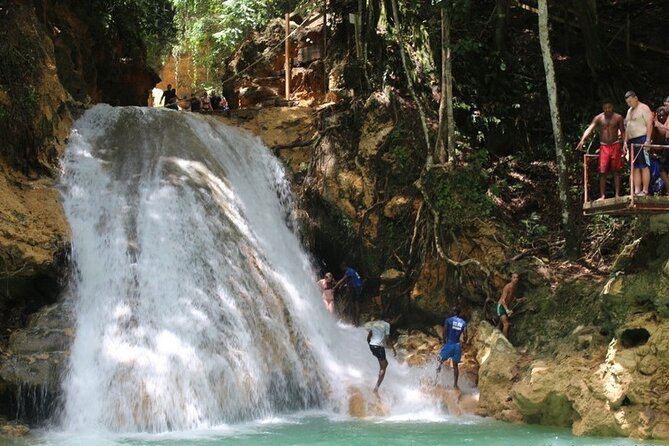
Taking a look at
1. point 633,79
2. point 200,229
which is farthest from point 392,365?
point 633,79

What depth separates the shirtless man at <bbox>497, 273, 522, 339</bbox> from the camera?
1273cm

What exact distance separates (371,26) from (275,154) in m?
3.74

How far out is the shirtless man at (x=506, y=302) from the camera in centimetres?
1273

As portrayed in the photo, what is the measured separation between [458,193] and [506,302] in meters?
2.48

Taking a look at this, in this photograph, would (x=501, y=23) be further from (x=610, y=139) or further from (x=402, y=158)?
(x=610, y=139)

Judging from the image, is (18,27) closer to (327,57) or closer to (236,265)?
(236,265)

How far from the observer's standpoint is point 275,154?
53.5 feet

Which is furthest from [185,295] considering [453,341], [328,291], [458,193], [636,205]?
[636,205]

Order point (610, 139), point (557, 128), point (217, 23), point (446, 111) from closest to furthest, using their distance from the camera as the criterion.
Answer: point (610, 139), point (557, 128), point (446, 111), point (217, 23)

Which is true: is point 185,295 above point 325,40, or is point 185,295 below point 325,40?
below

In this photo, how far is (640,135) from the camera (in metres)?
9.80

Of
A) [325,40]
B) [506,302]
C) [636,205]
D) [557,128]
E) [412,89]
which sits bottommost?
[506,302]

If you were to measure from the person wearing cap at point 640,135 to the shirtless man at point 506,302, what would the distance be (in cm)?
349

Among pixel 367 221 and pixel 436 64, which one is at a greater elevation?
pixel 436 64
